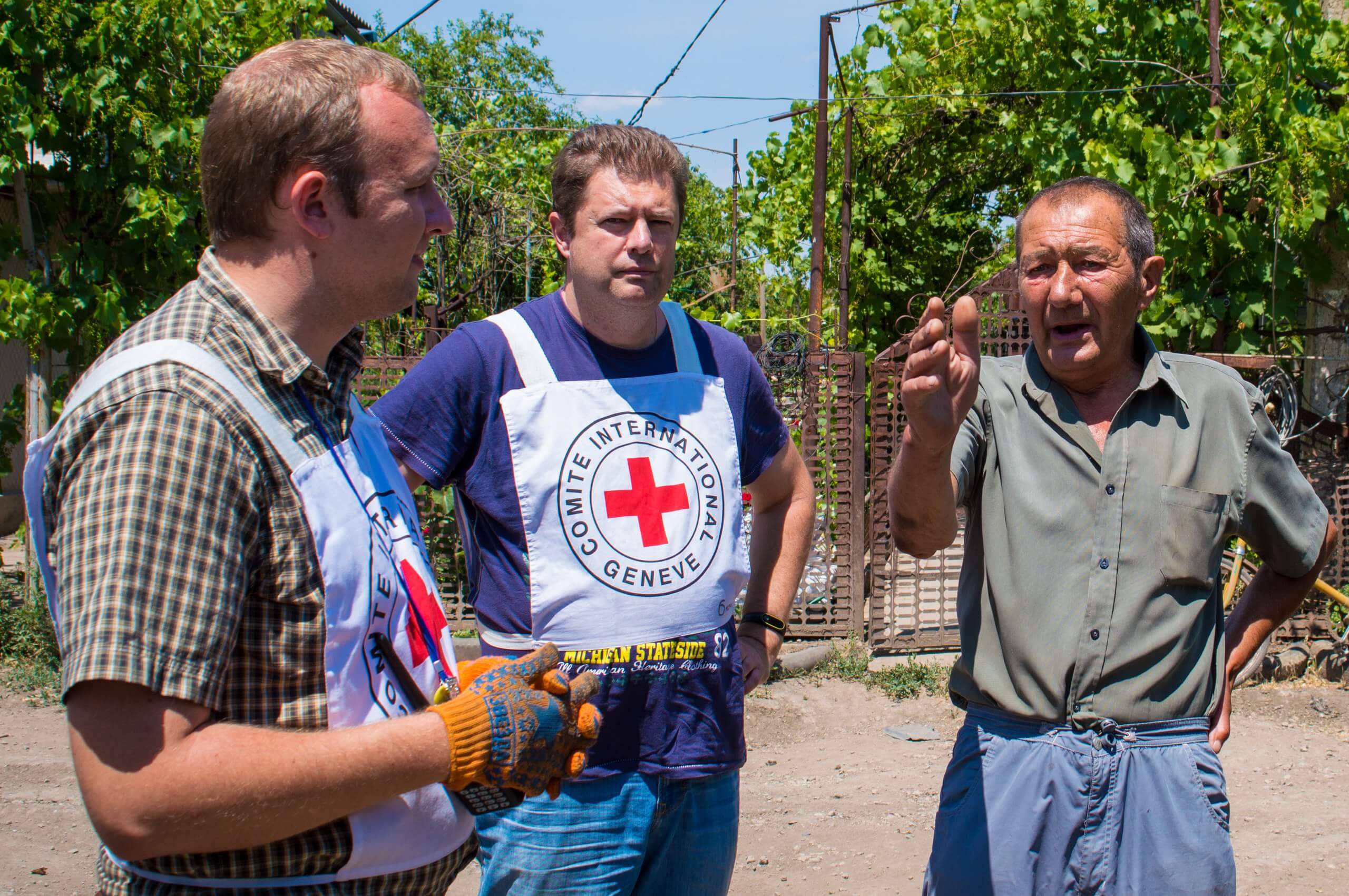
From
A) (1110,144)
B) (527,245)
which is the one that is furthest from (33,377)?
(1110,144)

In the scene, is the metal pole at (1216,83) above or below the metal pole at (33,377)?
above

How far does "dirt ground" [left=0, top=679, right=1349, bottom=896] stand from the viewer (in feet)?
12.9

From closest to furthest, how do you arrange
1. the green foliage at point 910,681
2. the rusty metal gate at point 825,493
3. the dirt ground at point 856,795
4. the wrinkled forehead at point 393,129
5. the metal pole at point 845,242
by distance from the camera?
the wrinkled forehead at point 393,129 → the dirt ground at point 856,795 → the green foliage at point 910,681 → the rusty metal gate at point 825,493 → the metal pole at point 845,242

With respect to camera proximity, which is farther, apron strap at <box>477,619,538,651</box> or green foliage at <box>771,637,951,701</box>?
green foliage at <box>771,637,951,701</box>

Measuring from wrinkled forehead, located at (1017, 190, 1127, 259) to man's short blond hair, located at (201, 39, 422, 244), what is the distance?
4.71 feet

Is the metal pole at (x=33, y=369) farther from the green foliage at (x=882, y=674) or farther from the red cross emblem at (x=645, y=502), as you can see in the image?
the red cross emblem at (x=645, y=502)

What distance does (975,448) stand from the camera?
219 centimetres

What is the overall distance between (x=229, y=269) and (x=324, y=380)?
7.0 inches

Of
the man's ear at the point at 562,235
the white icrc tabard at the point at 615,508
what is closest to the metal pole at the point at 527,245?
the man's ear at the point at 562,235

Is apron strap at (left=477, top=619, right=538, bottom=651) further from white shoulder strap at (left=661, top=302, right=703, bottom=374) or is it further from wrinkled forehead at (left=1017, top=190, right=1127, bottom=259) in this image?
wrinkled forehead at (left=1017, top=190, right=1127, bottom=259)

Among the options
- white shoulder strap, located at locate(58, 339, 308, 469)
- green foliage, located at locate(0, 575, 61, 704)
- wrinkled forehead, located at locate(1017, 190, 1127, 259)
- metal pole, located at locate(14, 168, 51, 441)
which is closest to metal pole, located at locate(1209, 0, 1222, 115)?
wrinkled forehead, located at locate(1017, 190, 1127, 259)

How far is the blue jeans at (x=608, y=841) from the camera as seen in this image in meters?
1.95

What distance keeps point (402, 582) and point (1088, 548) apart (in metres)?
1.35

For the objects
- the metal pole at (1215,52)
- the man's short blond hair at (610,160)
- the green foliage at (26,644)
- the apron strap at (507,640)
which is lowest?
the green foliage at (26,644)
